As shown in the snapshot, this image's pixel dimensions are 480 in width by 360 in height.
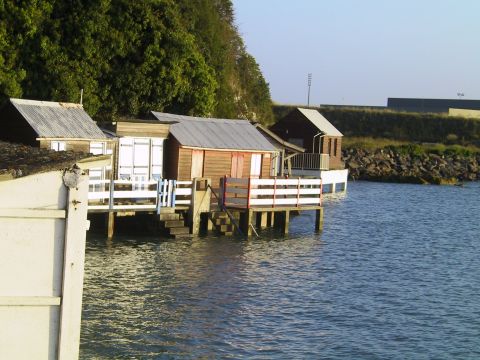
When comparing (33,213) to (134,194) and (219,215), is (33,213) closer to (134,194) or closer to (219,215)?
(134,194)

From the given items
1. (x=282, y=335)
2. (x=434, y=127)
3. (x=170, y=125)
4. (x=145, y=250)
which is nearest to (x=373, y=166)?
(x=434, y=127)

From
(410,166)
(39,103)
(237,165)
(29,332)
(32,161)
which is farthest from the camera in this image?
(410,166)

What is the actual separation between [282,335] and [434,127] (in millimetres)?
98724

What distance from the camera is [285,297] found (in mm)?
25188

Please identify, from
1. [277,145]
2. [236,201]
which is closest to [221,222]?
[236,201]

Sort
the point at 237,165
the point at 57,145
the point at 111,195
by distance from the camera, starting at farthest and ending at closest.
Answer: the point at 237,165 < the point at 57,145 < the point at 111,195

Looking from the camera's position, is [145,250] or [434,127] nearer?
[145,250]

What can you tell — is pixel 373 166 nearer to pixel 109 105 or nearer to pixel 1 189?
pixel 109 105

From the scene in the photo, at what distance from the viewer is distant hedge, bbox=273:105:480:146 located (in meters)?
114

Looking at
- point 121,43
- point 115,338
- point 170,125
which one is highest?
point 121,43

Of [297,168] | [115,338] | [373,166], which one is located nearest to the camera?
[115,338]

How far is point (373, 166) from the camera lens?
9125 centimetres

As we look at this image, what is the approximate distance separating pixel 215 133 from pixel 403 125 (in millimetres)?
79307

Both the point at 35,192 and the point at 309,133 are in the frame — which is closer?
the point at 35,192
